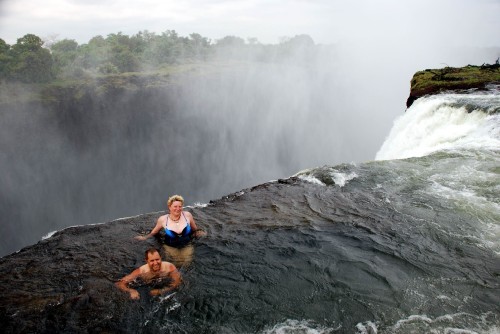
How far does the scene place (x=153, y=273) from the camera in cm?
705

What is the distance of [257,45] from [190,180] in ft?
259

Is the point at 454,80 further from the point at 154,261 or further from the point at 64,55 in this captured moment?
the point at 64,55

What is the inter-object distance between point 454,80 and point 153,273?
2276 cm

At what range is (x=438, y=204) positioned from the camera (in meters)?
9.87

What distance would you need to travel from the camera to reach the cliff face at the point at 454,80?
21.3 metres

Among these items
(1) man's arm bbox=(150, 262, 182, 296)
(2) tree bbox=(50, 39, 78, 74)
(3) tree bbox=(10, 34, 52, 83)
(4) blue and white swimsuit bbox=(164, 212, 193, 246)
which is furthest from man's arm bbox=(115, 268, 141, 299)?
(2) tree bbox=(50, 39, 78, 74)

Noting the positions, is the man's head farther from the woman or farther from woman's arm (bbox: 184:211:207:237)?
woman's arm (bbox: 184:211:207:237)

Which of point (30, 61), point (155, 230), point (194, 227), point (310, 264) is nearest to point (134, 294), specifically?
point (155, 230)

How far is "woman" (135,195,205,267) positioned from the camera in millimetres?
8297

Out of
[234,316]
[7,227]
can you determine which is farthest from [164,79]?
[234,316]

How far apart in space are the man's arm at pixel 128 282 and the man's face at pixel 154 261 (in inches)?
14.5

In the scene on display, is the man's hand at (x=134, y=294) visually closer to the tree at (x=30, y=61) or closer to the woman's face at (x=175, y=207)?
the woman's face at (x=175, y=207)

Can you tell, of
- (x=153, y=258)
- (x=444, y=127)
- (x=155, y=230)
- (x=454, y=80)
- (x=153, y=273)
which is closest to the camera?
(x=153, y=258)

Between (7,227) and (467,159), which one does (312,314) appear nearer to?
(467,159)
